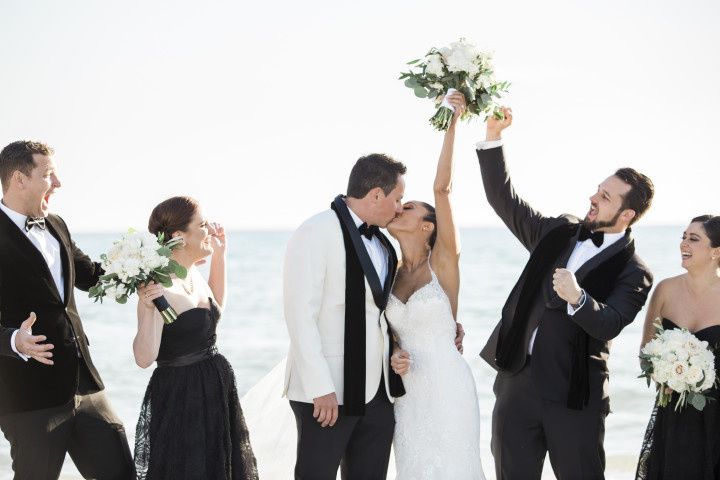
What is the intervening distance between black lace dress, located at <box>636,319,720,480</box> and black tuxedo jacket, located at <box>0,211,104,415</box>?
3195 millimetres

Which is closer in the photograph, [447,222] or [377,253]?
[377,253]

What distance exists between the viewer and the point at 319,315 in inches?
188

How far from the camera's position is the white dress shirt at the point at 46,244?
15.5 feet

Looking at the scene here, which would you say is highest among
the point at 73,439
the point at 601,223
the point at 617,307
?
the point at 601,223

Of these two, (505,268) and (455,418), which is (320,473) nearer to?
(455,418)

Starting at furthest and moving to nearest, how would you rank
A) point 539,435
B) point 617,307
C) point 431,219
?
point 431,219 < point 539,435 < point 617,307

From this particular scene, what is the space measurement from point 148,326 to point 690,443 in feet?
9.78

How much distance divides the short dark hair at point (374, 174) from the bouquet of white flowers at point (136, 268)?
1018 millimetres

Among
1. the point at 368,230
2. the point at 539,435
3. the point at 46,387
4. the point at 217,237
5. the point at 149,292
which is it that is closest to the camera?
the point at 149,292

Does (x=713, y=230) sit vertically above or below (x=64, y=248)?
above

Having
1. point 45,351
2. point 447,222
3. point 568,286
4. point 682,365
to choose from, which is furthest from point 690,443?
point 45,351

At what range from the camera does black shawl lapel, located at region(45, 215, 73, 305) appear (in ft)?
15.8

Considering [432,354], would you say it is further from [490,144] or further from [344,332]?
[490,144]

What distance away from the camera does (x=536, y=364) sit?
496 cm
